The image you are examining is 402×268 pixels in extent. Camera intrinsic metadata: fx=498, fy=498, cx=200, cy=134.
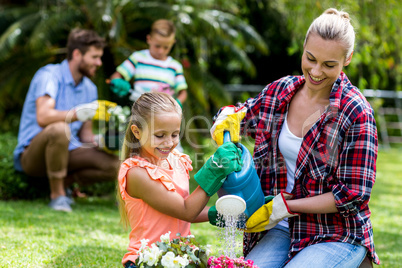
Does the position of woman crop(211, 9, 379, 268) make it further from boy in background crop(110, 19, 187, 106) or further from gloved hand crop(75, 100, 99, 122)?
boy in background crop(110, 19, 187, 106)

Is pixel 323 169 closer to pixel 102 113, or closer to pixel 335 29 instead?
pixel 335 29

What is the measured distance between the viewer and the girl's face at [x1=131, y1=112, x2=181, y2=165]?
7.12ft

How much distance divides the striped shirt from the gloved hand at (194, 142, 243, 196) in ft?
8.56

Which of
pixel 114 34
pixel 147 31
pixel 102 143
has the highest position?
pixel 147 31

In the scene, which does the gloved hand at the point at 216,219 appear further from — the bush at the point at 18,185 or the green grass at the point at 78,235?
the bush at the point at 18,185

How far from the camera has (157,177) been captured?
2152mm

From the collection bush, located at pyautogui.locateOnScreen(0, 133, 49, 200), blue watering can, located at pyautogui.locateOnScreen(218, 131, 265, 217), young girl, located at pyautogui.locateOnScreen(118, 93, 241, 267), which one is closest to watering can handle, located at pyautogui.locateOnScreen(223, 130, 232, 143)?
blue watering can, located at pyautogui.locateOnScreen(218, 131, 265, 217)

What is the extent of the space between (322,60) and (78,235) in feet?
6.96

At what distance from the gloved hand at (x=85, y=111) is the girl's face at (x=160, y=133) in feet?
6.56

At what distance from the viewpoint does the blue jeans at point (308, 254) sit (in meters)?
2.21

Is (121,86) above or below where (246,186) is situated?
above

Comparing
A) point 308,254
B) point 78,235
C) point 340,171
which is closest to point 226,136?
point 340,171

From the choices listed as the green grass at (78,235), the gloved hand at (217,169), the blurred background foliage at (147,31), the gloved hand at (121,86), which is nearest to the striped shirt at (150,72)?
the gloved hand at (121,86)

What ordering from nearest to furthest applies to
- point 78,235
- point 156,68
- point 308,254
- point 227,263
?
1. point 227,263
2. point 308,254
3. point 78,235
4. point 156,68
